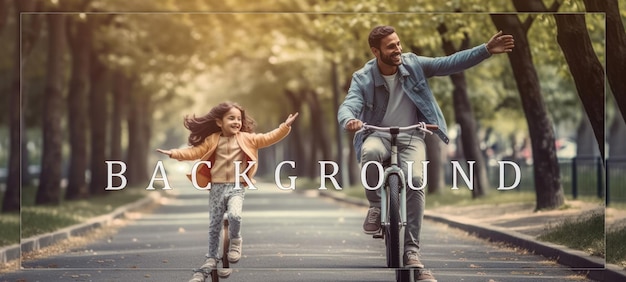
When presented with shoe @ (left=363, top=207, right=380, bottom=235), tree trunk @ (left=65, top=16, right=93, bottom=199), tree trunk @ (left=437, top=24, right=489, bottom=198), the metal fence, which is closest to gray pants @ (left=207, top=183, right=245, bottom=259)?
shoe @ (left=363, top=207, right=380, bottom=235)

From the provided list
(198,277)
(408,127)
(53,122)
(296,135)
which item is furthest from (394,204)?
(296,135)

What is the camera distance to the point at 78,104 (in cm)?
2956

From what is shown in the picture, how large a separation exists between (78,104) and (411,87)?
Answer: 67.3 feet

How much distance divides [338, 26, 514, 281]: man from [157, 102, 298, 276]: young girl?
2.02 feet

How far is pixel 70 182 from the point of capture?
2973 cm

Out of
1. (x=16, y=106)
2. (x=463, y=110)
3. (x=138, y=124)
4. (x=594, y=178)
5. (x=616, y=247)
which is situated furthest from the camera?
(x=138, y=124)

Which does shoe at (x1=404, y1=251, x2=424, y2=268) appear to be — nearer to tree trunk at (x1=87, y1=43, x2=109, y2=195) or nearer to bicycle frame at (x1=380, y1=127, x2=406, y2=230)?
bicycle frame at (x1=380, y1=127, x2=406, y2=230)

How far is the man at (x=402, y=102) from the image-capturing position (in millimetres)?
9953

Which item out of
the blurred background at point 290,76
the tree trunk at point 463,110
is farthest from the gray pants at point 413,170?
the tree trunk at point 463,110

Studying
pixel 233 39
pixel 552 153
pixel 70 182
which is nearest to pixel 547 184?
pixel 552 153

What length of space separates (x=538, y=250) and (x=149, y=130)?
128 feet

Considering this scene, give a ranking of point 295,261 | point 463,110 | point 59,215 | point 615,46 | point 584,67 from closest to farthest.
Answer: point 295,261 < point 584,67 < point 615,46 < point 59,215 < point 463,110

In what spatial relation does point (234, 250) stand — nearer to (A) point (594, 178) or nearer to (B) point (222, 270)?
(B) point (222, 270)

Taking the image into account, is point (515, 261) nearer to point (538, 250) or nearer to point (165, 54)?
point (538, 250)
